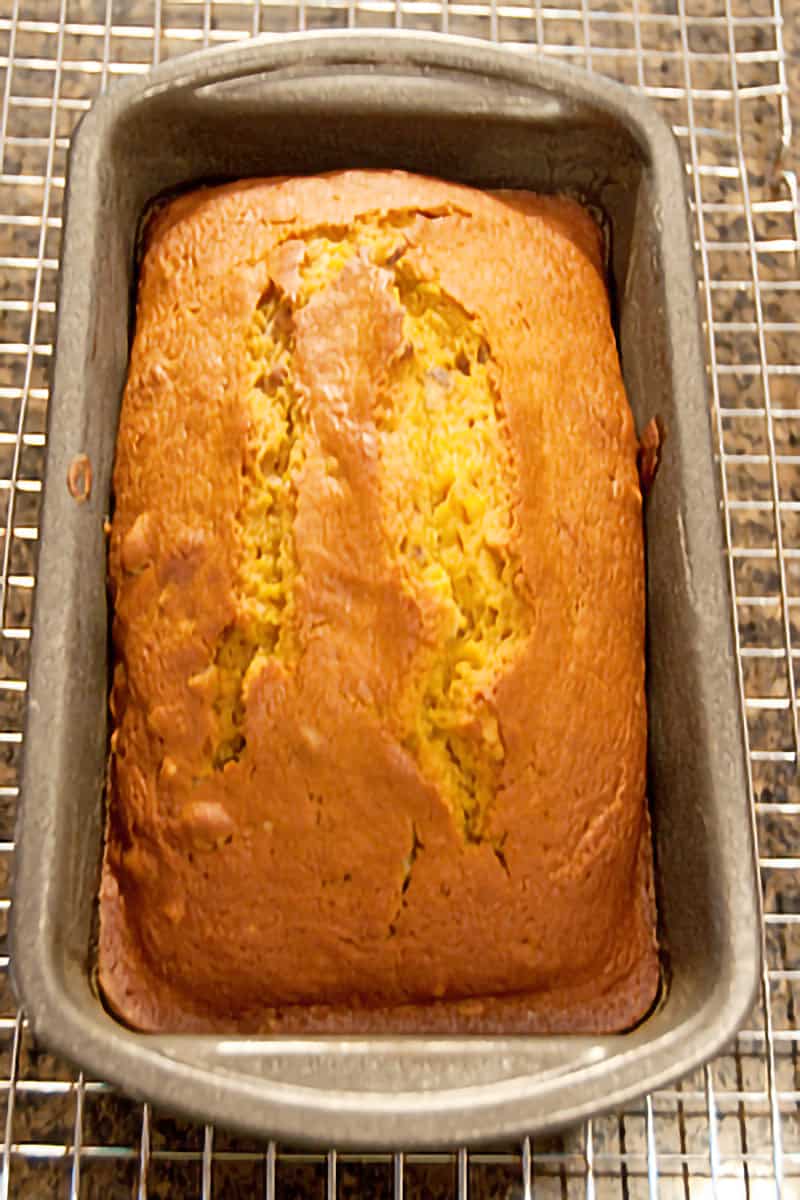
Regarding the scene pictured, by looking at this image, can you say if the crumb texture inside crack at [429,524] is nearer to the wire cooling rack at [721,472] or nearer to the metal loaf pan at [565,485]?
the metal loaf pan at [565,485]

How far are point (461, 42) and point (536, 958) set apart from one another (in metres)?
0.82

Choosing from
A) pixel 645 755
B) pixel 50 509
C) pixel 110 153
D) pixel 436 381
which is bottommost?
pixel 645 755

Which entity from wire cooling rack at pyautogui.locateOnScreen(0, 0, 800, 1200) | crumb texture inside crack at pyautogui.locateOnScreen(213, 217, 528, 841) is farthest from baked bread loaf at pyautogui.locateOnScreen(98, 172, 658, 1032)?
wire cooling rack at pyautogui.locateOnScreen(0, 0, 800, 1200)

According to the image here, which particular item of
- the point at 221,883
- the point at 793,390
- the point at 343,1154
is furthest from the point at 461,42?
the point at 343,1154

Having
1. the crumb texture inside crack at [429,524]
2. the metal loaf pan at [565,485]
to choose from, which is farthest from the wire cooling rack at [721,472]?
the crumb texture inside crack at [429,524]

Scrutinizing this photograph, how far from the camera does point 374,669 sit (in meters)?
0.97

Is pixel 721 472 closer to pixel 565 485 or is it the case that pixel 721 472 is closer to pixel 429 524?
pixel 565 485

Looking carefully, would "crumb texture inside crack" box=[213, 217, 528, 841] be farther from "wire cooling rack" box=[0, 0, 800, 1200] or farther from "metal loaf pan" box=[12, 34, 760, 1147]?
"wire cooling rack" box=[0, 0, 800, 1200]

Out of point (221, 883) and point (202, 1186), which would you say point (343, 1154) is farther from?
point (221, 883)

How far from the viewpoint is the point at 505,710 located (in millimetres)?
970

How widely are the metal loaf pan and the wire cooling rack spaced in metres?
0.07

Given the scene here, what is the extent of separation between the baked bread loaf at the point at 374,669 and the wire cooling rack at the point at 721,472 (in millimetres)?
162

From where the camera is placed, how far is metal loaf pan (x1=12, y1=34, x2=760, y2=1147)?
848 millimetres

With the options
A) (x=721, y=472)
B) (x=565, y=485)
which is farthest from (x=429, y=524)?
(x=721, y=472)
